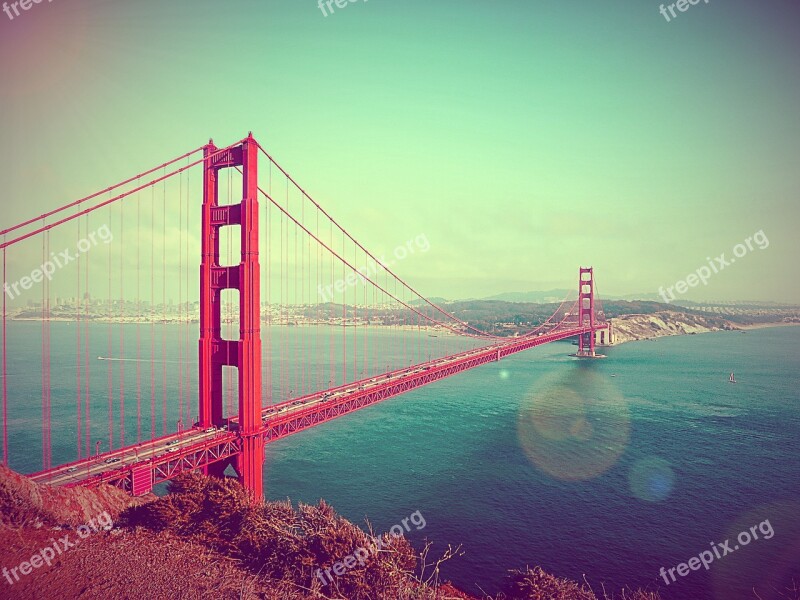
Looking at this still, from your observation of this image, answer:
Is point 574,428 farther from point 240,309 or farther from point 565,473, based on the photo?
point 240,309

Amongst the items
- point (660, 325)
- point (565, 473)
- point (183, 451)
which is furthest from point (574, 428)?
point (660, 325)

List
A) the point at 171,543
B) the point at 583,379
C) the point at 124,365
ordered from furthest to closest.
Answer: the point at 124,365, the point at 583,379, the point at 171,543

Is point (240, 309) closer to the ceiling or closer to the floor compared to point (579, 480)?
closer to the ceiling

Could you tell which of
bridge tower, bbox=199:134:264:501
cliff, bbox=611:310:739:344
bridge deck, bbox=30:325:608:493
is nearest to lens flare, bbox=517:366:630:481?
bridge deck, bbox=30:325:608:493

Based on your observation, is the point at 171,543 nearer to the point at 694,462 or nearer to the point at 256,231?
the point at 256,231

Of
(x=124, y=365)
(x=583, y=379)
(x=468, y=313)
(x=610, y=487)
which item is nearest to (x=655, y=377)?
(x=583, y=379)
